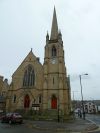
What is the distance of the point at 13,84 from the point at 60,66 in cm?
1325

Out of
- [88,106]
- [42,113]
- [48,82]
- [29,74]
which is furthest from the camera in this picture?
[88,106]

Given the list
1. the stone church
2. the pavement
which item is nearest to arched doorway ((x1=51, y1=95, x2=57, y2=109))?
the stone church

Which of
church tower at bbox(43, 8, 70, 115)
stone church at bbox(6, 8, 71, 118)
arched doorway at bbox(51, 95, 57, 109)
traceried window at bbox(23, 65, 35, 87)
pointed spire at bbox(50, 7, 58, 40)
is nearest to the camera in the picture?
church tower at bbox(43, 8, 70, 115)

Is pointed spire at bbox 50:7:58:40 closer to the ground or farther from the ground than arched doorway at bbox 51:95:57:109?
farther from the ground

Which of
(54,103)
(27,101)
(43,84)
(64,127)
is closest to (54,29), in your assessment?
(43,84)

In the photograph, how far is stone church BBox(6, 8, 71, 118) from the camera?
44.1 m

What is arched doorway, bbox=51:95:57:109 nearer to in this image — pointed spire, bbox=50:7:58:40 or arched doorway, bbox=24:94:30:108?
arched doorway, bbox=24:94:30:108

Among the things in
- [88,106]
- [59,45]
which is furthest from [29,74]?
[88,106]

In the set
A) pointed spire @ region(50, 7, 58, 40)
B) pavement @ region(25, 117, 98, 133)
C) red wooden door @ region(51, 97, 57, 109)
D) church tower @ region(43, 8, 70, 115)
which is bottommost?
pavement @ region(25, 117, 98, 133)

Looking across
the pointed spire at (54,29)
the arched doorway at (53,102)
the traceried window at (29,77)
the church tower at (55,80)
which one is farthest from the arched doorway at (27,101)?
the pointed spire at (54,29)

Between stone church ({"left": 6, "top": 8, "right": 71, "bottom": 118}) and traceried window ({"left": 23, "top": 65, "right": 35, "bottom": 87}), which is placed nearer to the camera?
stone church ({"left": 6, "top": 8, "right": 71, "bottom": 118})

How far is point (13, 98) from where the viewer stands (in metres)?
47.5

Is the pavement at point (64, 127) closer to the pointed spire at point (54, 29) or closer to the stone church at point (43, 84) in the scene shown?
the stone church at point (43, 84)

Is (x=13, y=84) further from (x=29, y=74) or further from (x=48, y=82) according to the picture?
(x=48, y=82)
